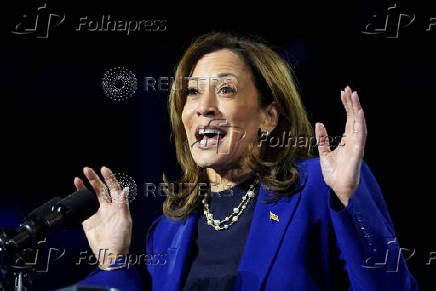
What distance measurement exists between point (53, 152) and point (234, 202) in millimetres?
1051

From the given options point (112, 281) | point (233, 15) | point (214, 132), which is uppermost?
point (233, 15)

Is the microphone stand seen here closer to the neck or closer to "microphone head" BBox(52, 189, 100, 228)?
"microphone head" BBox(52, 189, 100, 228)

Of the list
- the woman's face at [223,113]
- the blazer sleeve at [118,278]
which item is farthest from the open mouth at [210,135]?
the blazer sleeve at [118,278]

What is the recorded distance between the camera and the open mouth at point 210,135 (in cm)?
205

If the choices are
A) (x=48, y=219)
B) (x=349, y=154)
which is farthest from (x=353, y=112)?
(x=48, y=219)

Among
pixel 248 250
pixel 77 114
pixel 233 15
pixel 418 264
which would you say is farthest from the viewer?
pixel 77 114

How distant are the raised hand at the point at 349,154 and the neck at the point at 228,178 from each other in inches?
19.1

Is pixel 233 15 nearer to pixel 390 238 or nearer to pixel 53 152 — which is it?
pixel 53 152

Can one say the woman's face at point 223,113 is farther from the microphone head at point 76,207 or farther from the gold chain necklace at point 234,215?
the microphone head at point 76,207

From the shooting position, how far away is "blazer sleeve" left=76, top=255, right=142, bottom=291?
2031 millimetres

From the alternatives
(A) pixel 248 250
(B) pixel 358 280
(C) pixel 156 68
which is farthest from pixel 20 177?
(B) pixel 358 280

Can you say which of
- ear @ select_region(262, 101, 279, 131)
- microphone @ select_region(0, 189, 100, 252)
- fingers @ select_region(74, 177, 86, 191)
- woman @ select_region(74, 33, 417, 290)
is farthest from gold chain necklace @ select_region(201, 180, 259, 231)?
microphone @ select_region(0, 189, 100, 252)

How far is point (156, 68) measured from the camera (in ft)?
8.59

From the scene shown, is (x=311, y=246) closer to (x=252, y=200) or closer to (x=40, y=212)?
(x=252, y=200)
